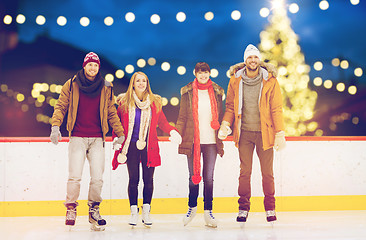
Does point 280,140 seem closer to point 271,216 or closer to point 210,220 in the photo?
point 271,216

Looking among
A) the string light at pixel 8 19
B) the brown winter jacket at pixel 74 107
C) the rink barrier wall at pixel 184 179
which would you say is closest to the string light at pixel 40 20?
the string light at pixel 8 19

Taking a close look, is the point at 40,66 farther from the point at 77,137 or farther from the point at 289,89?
the point at 289,89

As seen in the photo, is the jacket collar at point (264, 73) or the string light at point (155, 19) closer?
the jacket collar at point (264, 73)

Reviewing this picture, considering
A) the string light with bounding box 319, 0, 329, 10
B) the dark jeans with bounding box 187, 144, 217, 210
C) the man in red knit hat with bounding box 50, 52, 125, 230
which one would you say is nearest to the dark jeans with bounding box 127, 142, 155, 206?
the man in red knit hat with bounding box 50, 52, 125, 230

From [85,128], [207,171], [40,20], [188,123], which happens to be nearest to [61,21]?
[40,20]

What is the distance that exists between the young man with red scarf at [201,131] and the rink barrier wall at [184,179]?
76cm

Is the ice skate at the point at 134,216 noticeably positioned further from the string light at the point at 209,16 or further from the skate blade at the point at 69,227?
the string light at the point at 209,16

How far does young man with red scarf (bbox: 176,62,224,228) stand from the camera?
3.55 m

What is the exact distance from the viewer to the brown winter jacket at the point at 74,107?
11.2 ft

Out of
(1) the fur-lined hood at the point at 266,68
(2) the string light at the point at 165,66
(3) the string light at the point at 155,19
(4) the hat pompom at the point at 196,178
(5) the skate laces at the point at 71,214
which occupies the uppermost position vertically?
(3) the string light at the point at 155,19

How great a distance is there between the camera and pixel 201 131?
3570 mm

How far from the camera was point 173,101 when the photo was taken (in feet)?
16.5

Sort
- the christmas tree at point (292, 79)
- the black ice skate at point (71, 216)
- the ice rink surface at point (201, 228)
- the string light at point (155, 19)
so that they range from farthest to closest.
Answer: the christmas tree at point (292, 79) < the string light at point (155, 19) < the black ice skate at point (71, 216) < the ice rink surface at point (201, 228)

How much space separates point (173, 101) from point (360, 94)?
2.23 meters
